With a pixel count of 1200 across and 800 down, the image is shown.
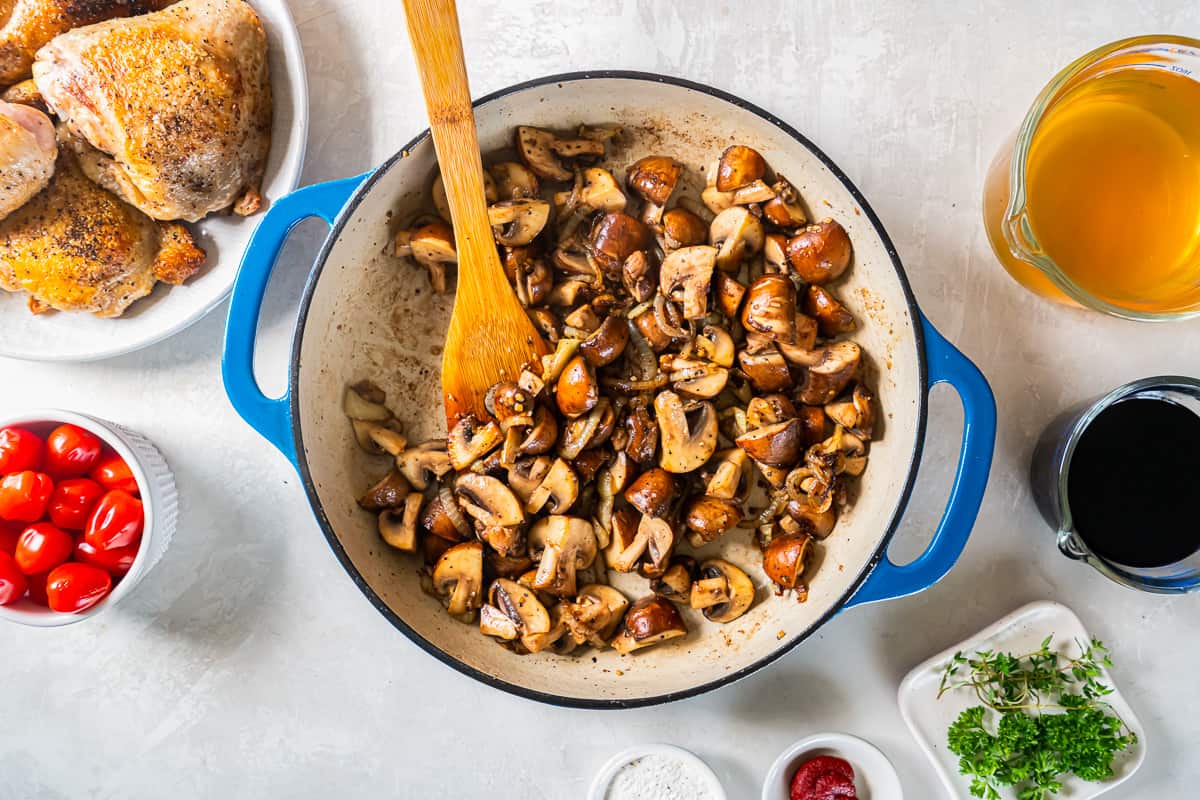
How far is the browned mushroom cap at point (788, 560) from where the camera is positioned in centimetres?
162

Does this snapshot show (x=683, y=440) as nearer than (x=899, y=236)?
Yes

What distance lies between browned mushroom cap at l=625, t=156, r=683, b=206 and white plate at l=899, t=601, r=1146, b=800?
110 centimetres

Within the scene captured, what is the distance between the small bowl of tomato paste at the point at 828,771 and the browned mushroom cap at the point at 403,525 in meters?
0.87

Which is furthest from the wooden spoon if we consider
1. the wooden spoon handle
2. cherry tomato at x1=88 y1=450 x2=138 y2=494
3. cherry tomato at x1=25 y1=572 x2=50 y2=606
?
cherry tomato at x1=25 y1=572 x2=50 y2=606

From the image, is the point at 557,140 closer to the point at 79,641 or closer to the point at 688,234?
the point at 688,234

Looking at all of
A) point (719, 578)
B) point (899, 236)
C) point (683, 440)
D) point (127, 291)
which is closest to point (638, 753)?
point (719, 578)

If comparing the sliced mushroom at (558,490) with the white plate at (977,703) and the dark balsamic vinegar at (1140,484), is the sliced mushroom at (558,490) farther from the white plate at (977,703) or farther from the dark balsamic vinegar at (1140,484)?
the dark balsamic vinegar at (1140,484)

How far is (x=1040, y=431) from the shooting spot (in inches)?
71.4

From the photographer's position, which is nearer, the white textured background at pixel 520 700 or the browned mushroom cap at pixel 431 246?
the browned mushroom cap at pixel 431 246

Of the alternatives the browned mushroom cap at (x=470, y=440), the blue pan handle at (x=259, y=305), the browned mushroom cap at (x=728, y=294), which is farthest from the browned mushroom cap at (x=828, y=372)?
the blue pan handle at (x=259, y=305)

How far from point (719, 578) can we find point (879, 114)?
1.01 meters

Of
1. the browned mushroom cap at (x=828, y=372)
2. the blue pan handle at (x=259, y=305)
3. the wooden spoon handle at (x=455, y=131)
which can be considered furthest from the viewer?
the browned mushroom cap at (x=828, y=372)

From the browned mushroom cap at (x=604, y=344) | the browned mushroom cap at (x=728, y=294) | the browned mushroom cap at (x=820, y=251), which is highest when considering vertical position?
the browned mushroom cap at (x=820, y=251)

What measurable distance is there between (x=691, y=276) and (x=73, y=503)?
1.27m
